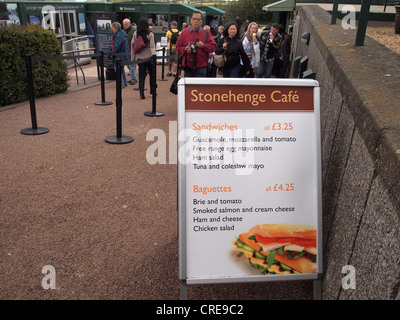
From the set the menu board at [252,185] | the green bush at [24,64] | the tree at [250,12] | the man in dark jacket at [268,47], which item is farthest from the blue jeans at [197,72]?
the tree at [250,12]

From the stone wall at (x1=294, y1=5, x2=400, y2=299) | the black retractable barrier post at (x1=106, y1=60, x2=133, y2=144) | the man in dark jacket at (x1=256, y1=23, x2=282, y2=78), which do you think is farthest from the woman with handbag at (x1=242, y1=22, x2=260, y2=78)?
the stone wall at (x1=294, y1=5, x2=400, y2=299)

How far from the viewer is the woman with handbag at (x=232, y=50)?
7.25 metres

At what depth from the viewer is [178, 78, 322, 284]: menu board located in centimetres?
232

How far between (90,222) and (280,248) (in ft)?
6.70

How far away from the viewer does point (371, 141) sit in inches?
71.9

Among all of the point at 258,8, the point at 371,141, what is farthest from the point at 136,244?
the point at 258,8

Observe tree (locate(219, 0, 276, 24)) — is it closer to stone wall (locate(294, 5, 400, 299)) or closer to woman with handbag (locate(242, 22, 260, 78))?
woman with handbag (locate(242, 22, 260, 78))

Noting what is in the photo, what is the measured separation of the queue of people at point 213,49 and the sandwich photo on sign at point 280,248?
17.3ft

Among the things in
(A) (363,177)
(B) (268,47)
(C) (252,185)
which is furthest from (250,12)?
(A) (363,177)

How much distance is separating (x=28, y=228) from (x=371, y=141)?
3.08 m

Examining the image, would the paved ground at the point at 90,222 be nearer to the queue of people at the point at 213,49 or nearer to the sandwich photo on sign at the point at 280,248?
the sandwich photo on sign at the point at 280,248

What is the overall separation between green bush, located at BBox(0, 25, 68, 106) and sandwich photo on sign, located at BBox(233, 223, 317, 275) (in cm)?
641

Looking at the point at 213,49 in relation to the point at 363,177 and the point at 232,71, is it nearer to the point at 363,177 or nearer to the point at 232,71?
the point at 232,71
